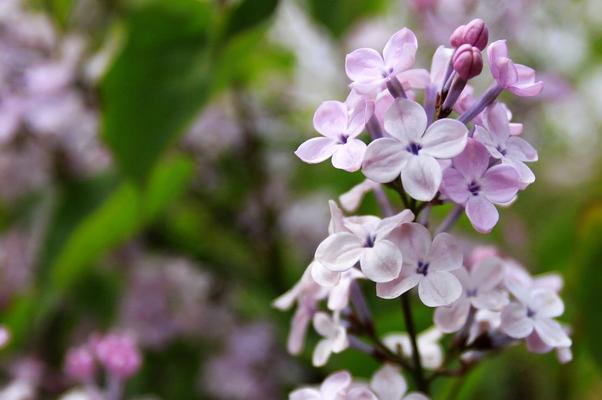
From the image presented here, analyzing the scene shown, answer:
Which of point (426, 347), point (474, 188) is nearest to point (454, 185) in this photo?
point (474, 188)

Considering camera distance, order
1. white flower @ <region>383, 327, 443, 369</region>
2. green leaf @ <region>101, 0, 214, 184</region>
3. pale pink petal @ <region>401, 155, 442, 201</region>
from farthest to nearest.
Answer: green leaf @ <region>101, 0, 214, 184</region> < white flower @ <region>383, 327, 443, 369</region> < pale pink petal @ <region>401, 155, 442, 201</region>

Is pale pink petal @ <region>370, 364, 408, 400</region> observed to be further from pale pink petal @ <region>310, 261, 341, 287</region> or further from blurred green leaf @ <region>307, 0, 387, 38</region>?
blurred green leaf @ <region>307, 0, 387, 38</region>

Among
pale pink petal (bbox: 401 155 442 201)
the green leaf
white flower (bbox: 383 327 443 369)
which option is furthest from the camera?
the green leaf

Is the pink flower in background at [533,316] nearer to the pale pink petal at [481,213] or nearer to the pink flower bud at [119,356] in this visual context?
the pale pink petal at [481,213]

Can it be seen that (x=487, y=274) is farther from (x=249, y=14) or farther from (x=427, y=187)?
(x=249, y=14)

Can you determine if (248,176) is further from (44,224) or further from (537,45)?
(537,45)

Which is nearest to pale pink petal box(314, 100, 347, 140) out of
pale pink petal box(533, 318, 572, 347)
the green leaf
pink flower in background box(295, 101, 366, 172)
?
pink flower in background box(295, 101, 366, 172)

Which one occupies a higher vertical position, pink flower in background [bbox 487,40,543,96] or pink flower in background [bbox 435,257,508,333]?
pink flower in background [bbox 487,40,543,96]

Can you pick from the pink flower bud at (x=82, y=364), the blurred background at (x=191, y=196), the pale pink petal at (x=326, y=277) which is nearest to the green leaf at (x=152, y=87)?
the blurred background at (x=191, y=196)
